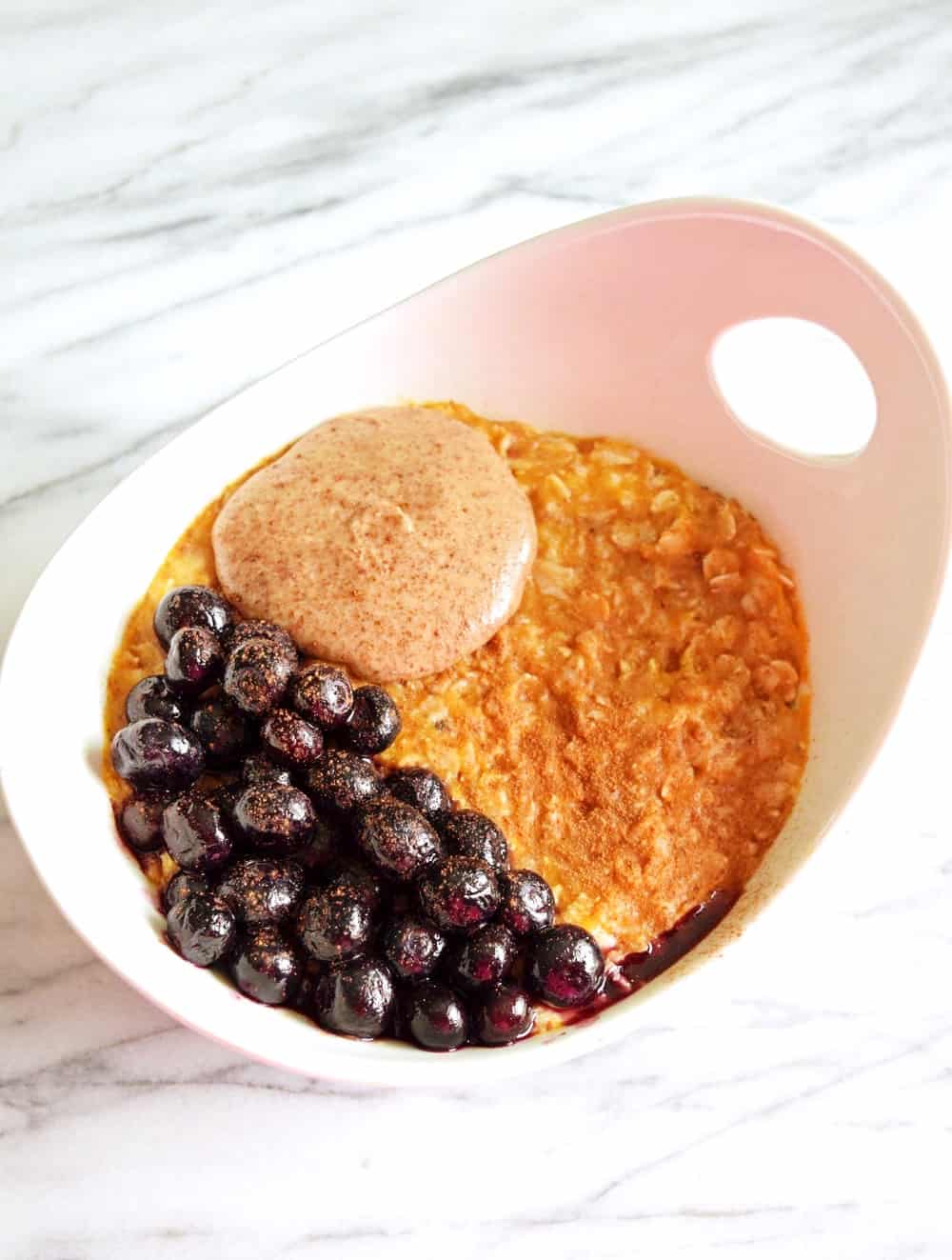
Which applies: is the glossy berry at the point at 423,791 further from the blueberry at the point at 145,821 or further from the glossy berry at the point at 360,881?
the blueberry at the point at 145,821

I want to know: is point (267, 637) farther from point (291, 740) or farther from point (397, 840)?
point (397, 840)

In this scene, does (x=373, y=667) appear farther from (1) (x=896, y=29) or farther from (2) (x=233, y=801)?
(1) (x=896, y=29)

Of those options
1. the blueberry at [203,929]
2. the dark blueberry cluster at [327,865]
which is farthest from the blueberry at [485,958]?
the blueberry at [203,929]

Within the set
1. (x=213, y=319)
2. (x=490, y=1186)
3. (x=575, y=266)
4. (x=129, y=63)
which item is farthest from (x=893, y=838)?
(x=129, y=63)

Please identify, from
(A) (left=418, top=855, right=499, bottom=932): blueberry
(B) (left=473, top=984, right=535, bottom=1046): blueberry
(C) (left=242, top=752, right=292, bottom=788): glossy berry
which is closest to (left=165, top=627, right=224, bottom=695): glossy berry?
(C) (left=242, top=752, right=292, bottom=788): glossy berry

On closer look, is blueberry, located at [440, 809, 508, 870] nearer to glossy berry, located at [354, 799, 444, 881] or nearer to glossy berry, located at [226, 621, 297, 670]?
glossy berry, located at [354, 799, 444, 881]

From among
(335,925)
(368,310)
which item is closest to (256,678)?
(335,925)
